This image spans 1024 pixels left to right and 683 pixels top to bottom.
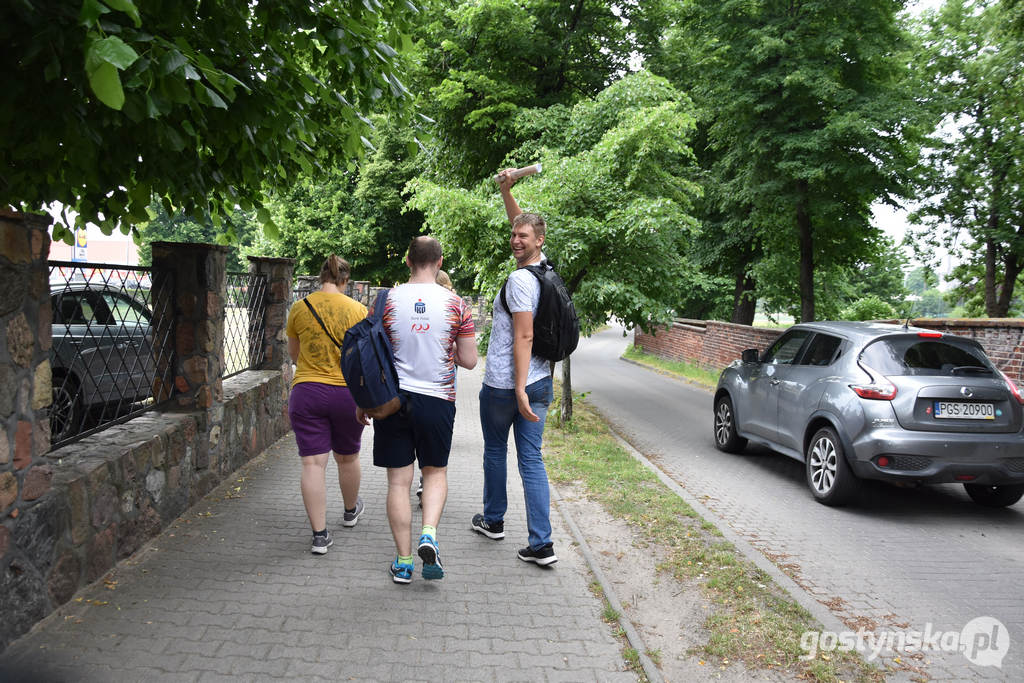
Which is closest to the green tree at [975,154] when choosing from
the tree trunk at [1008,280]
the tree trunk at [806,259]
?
the tree trunk at [1008,280]

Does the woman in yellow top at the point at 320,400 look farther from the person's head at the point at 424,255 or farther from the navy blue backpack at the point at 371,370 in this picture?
the person's head at the point at 424,255

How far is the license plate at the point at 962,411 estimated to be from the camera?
600 centimetres

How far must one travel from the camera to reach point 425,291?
13.2ft

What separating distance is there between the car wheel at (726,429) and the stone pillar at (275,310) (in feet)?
17.7

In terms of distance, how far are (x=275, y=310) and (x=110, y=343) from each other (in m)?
2.99

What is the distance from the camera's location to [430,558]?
13.1ft

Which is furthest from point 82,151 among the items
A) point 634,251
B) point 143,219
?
point 634,251

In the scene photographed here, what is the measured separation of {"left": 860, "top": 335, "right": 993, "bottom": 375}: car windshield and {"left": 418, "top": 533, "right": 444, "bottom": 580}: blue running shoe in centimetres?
443

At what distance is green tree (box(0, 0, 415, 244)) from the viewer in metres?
2.91

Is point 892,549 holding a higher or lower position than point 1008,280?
lower

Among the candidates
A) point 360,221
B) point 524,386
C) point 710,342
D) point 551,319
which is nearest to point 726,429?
point 551,319

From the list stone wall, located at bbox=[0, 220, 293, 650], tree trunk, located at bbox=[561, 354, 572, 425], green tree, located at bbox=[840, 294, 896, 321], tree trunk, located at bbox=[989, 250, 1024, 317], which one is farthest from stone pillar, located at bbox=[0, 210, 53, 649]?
green tree, located at bbox=[840, 294, 896, 321]

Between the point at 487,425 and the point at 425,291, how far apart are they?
40.9 inches

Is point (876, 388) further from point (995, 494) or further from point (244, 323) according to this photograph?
point (244, 323)
